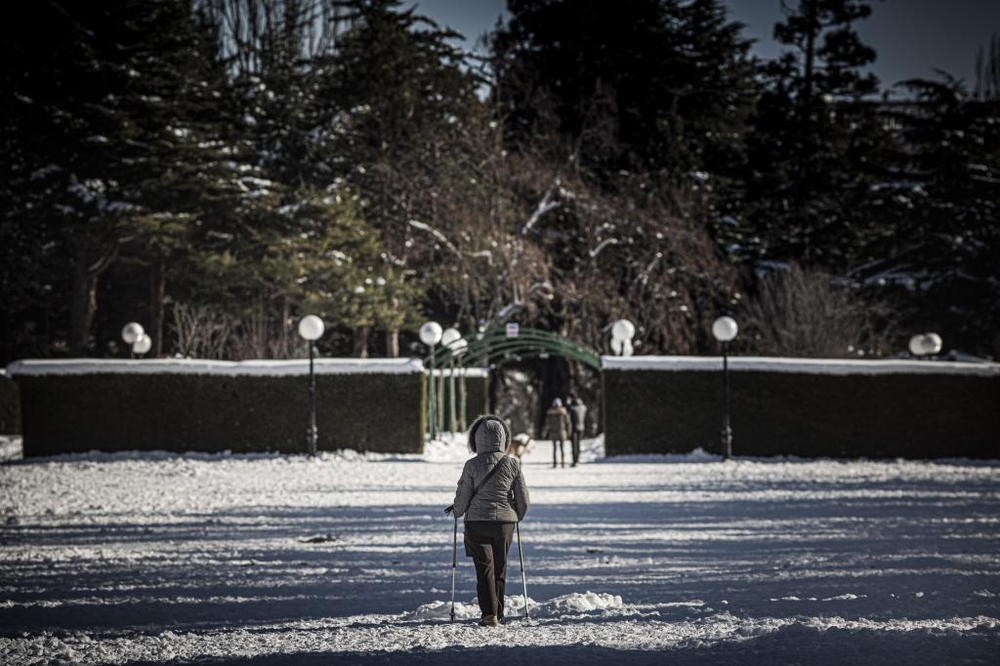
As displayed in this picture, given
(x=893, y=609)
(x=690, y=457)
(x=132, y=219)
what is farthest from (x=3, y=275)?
(x=893, y=609)

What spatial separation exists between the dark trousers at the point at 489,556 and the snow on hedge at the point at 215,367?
58.3 feet

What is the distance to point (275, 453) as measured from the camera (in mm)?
25062

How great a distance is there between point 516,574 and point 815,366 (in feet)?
54.9

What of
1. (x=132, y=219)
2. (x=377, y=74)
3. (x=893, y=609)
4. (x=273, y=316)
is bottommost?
(x=893, y=609)

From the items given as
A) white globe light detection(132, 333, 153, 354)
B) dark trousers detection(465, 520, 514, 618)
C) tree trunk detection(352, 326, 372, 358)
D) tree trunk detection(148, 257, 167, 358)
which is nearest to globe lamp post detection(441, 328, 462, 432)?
tree trunk detection(352, 326, 372, 358)

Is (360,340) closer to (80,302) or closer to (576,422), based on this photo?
(80,302)

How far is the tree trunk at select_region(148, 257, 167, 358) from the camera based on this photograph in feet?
123

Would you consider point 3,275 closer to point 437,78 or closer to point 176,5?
point 176,5

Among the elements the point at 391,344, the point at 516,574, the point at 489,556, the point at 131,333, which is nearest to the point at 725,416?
the point at 516,574

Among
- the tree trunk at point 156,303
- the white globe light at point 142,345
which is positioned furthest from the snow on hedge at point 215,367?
the tree trunk at point 156,303

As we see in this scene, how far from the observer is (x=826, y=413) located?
24.9 m

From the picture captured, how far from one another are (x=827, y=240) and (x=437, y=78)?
610 inches

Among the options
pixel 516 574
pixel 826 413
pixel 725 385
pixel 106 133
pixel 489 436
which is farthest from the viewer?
pixel 106 133

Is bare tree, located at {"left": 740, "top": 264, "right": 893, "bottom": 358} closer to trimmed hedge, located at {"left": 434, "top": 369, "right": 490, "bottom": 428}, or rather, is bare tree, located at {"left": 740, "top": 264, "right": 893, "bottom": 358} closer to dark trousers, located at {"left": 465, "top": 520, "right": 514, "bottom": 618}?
trimmed hedge, located at {"left": 434, "top": 369, "right": 490, "bottom": 428}
